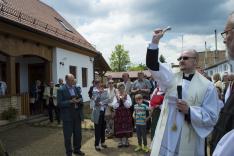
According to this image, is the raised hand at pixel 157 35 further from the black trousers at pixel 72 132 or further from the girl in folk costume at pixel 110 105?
the girl in folk costume at pixel 110 105

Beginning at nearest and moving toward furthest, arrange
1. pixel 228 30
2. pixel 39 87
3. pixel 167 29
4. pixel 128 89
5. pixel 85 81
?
pixel 228 30, pixel 167 29, pixel 128 89, pixel 39 87, pixel 85 81

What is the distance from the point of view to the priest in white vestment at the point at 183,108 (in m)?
3.55


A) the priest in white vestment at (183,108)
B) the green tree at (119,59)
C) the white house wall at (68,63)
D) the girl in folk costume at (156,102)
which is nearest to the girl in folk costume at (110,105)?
the girl in folk costume at (156,102)

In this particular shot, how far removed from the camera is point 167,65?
3746 mm

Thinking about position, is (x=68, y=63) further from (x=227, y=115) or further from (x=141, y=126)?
(x=227, y=115)

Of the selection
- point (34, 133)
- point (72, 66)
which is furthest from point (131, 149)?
point (72, 66)

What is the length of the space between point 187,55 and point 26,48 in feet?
38.7

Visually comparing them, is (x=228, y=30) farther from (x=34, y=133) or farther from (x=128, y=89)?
(x=34, y=133)

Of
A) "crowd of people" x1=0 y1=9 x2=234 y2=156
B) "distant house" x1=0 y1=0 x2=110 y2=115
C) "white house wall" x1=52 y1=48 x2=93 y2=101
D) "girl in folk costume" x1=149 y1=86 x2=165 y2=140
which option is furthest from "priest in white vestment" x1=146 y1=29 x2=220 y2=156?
"white house wall" x1=52 y1=48 x2=93 y2=101

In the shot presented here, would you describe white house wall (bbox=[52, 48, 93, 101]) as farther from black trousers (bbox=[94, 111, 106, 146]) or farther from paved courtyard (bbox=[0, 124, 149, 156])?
black trousers (bbox=[94, 111, 106, 146])

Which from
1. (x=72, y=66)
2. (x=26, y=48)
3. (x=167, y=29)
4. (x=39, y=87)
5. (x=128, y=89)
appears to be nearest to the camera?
(x=167, y=29)

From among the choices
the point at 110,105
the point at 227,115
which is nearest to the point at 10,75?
the point at 110,105

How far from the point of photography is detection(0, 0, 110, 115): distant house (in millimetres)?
13156

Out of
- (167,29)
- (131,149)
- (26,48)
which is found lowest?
(131,149)
